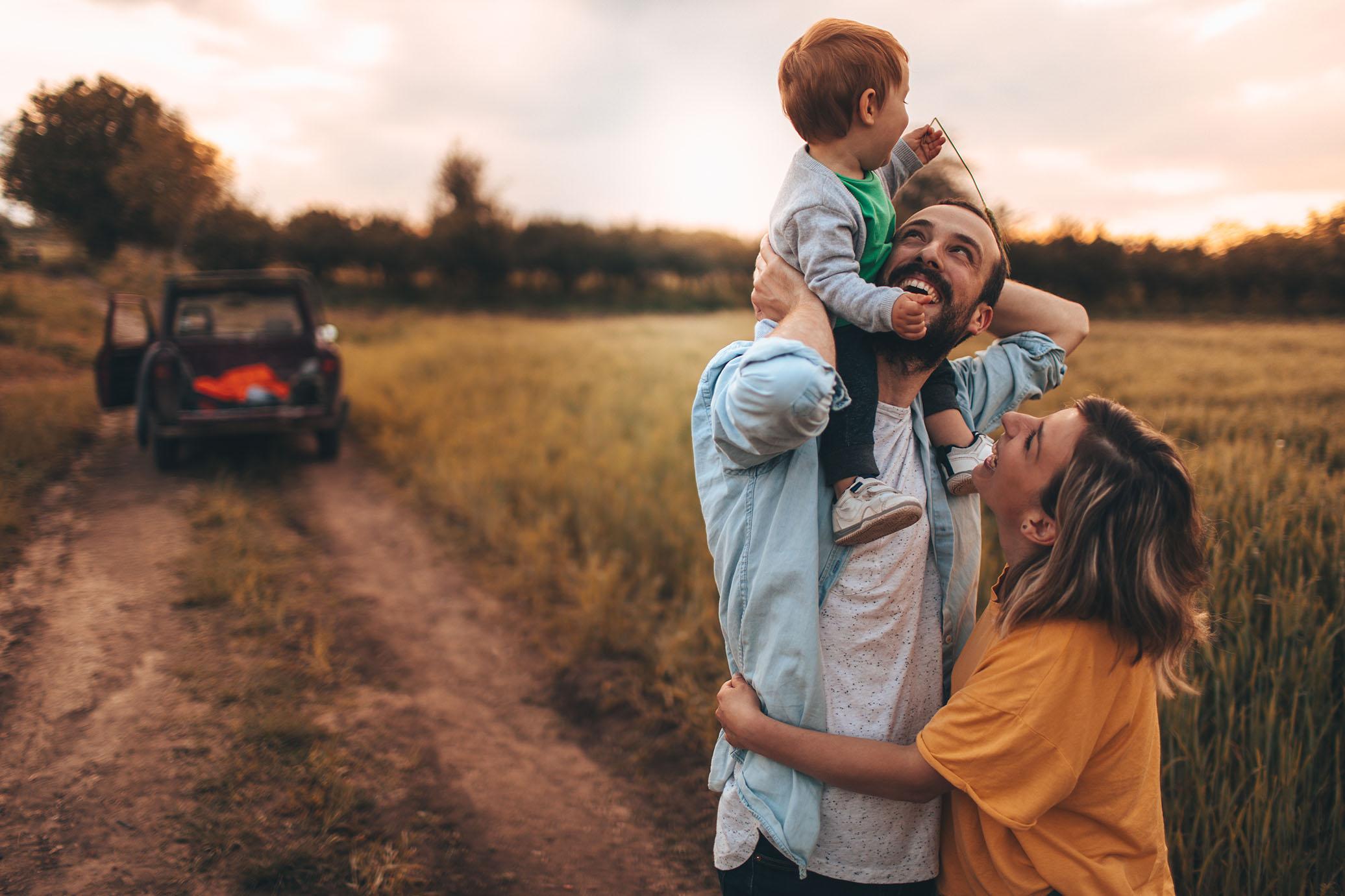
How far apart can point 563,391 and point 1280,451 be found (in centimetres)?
765

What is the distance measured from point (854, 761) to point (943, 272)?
928 millimetres

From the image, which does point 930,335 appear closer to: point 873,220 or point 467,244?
point 873,220

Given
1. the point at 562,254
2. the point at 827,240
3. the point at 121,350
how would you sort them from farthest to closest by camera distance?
the point at 562,254 < the point at 121,350 < the point at 827,240

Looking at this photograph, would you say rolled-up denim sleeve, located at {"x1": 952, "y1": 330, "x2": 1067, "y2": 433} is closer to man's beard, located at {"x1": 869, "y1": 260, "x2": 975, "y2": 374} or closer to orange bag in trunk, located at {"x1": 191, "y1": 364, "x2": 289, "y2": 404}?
man's beard, located at {"x1": 869, "y1": 260, "x2": 975, "y2": 374}

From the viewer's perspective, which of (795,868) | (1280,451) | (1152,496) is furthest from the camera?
(1280,451)

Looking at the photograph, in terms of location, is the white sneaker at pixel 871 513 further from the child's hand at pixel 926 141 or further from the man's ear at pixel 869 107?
the child's hand at pixel 926 141

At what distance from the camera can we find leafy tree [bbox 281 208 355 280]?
24234mm

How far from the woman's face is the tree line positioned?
0.75m

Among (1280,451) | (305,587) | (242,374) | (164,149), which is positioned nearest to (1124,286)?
(1280,451)

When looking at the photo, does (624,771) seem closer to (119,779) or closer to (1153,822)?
(119,779)

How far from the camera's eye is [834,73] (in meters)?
1.47

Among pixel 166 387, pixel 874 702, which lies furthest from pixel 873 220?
pixel 166 387

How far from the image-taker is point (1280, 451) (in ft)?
10.3

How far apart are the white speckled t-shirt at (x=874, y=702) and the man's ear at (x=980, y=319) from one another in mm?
479
